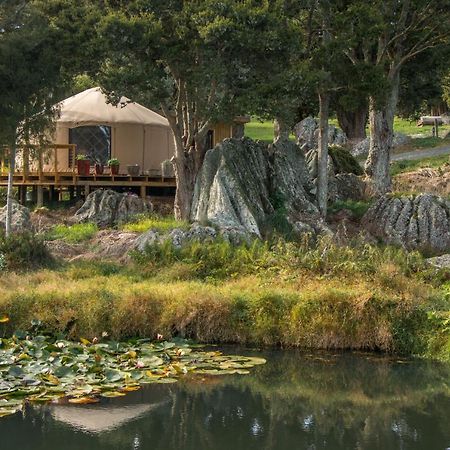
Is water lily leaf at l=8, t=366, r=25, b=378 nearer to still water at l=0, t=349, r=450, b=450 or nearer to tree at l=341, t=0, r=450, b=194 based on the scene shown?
still water at l=0, t=349, r=450, b=450

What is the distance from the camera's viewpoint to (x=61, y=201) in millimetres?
29516

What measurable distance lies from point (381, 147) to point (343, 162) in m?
3.21

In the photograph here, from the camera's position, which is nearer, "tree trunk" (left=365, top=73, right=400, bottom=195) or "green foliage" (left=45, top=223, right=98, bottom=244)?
"green foliage" (left=45, top=223, right=98, bottom=244)

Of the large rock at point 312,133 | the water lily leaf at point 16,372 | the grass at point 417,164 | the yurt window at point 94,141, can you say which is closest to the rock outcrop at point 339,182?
the grass at point 417,164

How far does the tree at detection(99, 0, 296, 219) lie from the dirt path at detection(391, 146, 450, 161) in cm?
1575

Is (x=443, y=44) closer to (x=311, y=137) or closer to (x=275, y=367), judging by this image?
(x=311, y=137)

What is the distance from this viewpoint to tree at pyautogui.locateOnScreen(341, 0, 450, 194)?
76.5 ft

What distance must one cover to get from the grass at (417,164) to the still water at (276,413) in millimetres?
19412

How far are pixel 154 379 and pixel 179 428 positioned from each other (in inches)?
51.7

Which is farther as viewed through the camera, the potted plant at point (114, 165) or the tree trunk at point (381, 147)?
the potted plant at point (114, 165)

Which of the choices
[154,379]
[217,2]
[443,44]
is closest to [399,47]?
[443,44]

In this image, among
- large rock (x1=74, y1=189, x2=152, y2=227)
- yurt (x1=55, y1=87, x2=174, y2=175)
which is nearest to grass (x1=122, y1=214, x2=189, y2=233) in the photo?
large rock (x1=74, y1=189, x2=152, y2=227)

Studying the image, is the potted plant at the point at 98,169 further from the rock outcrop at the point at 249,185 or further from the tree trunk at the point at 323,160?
the tree trunk at the point at 323,160

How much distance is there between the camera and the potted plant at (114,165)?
28241 mm
